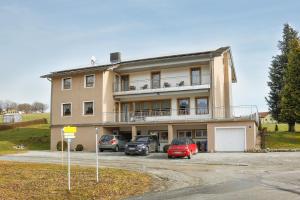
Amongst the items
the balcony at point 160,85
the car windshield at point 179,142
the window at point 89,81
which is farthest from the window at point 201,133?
the window at point 89,81

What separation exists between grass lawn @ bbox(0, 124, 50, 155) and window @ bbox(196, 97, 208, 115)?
689 inches

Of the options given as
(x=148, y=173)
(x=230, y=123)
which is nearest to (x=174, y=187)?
(x=148, y=173)

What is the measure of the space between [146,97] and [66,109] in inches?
336

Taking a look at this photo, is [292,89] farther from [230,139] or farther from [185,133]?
[230,139]

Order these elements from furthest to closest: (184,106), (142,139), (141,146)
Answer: (184,106) → (142,139) → (141,146)

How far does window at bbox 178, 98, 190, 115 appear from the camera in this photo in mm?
39219

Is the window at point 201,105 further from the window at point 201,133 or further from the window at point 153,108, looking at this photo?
the window at point 153,108

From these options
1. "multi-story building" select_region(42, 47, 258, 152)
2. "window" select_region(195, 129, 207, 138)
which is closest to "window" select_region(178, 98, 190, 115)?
"multi-story building" select_region(42, 47, 258, 152)

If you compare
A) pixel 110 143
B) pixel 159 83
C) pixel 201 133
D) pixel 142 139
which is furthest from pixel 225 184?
pixel 159 83

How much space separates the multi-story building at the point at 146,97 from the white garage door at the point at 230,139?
1.80m

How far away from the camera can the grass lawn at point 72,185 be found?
1291 centimetres

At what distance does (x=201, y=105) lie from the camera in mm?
38656

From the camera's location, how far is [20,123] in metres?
64.6

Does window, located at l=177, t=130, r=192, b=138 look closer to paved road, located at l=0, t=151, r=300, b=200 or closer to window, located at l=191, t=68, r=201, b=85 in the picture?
window, located at l=191, t=68, r=201, b=85
